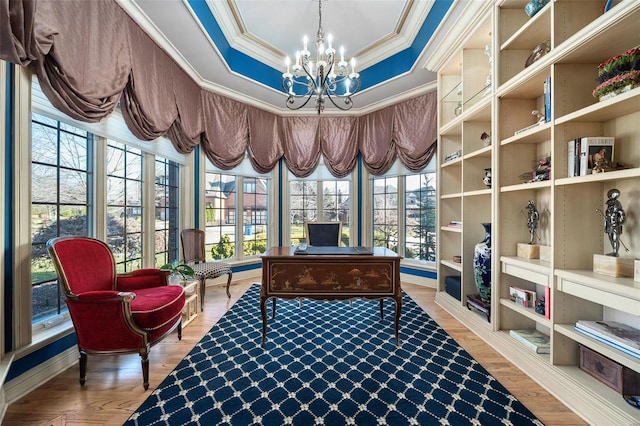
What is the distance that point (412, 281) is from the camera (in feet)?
14.1

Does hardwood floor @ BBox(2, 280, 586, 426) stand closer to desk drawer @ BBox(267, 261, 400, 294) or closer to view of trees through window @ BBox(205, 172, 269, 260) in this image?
desk drawer @ BBox(267, 261, 400, 294)

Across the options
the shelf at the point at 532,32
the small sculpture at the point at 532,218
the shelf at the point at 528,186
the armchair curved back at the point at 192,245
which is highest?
the shelf at the point at 532,32

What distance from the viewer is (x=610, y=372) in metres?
1.55

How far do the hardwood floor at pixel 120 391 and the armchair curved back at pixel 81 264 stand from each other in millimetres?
611

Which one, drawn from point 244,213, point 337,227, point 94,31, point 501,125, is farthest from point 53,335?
point 501,125

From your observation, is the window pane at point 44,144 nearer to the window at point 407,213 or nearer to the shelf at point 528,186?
the shelf at point 528,186

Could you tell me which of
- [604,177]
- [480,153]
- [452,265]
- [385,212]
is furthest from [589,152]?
[385,212]

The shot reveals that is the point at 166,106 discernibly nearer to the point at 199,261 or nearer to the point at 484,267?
the point at 199,261

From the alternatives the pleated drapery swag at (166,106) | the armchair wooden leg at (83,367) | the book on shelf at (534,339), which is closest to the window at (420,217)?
the pleated drapery swag at (166,106)

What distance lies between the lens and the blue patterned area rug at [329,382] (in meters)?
1.50

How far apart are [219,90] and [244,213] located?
77.5 inches

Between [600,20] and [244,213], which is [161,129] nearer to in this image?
[244,213]

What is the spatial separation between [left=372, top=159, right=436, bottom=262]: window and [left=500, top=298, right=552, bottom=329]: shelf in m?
1.88

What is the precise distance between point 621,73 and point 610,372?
1.75 meters
